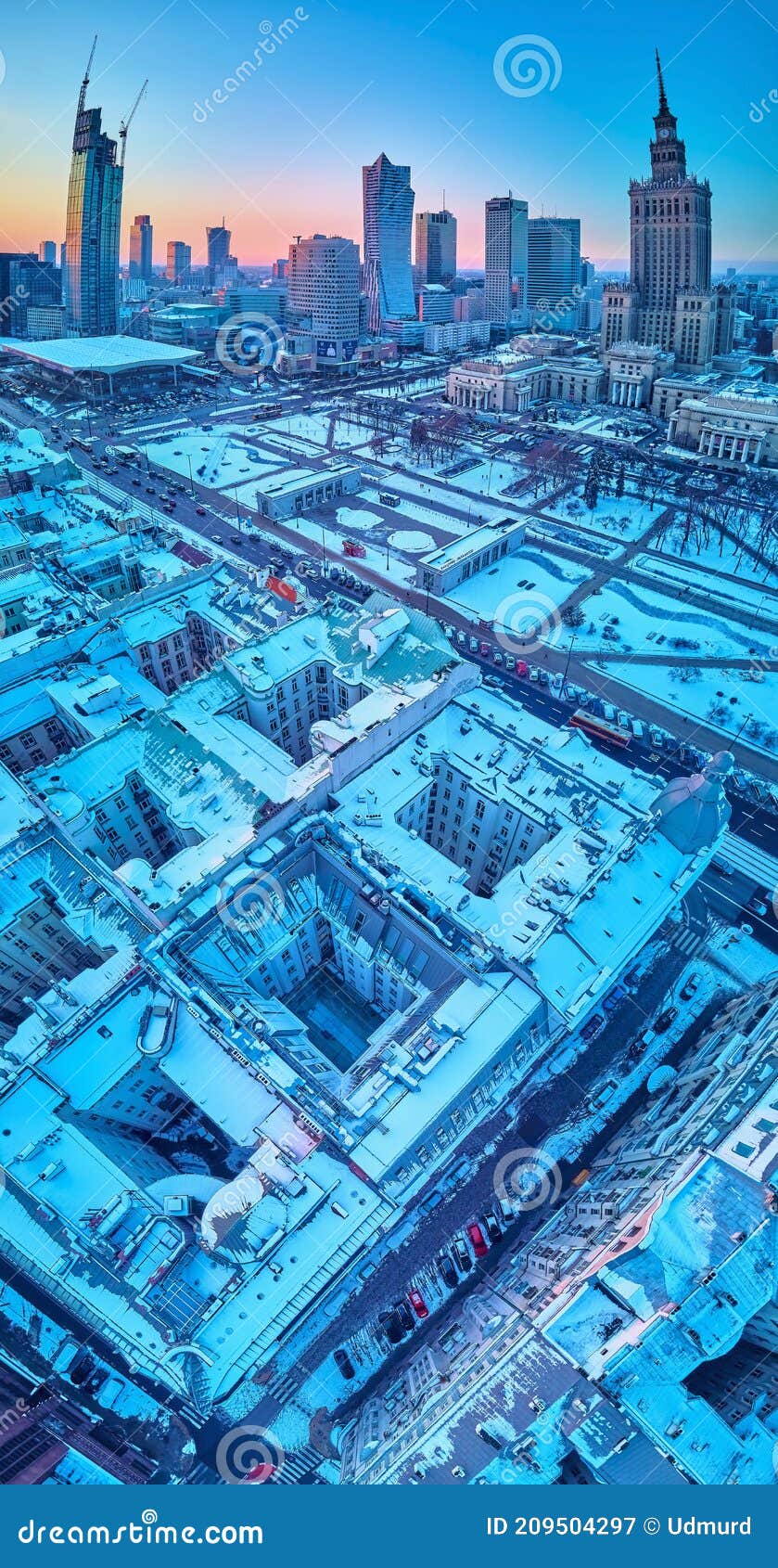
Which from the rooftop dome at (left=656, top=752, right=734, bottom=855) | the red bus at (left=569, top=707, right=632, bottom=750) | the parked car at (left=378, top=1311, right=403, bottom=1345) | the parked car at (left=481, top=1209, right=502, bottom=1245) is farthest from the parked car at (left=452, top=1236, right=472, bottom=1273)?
the red bus at (left=569, top=707, right=632, bottom=750)

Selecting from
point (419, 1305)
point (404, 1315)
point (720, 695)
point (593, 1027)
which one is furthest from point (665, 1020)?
point (720, 695)

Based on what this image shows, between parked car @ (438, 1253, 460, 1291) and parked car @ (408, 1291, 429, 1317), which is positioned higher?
parked car @ (438, 1253, 460, 1291)

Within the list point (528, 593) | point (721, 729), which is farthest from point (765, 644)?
point (528, 593)

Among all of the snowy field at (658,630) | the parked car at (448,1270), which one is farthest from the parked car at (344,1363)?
the snowy field at (658,630)

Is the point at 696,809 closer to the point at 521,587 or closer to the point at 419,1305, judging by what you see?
the point at 419,1305

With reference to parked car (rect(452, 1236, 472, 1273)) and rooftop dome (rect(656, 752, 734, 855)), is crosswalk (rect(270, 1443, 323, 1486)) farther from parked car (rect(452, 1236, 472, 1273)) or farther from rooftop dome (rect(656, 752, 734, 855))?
rooftop dome (rect(656, 752, 734, 855))
